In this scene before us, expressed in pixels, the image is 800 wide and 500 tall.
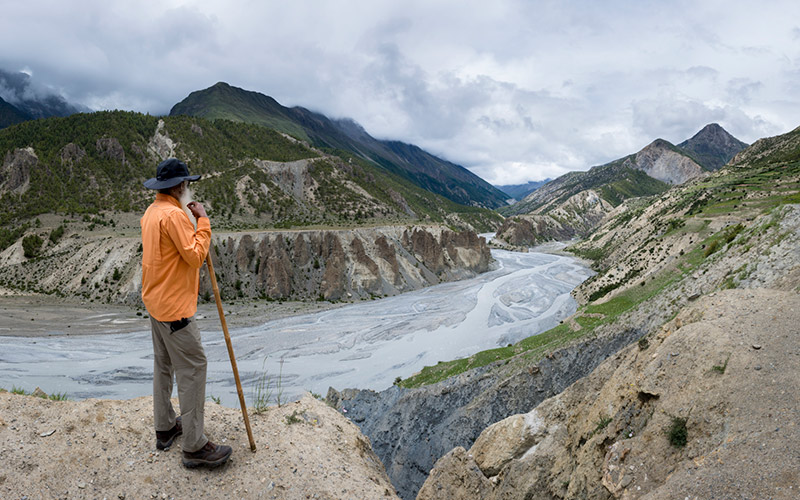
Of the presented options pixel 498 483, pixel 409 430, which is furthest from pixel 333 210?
pixel 498 483

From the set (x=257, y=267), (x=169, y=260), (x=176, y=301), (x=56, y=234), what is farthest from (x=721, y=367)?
(x=56, y=234)

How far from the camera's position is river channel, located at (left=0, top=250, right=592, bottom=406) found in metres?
23.1

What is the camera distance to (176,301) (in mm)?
4164

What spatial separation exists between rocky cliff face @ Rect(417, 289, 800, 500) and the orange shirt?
5.33m

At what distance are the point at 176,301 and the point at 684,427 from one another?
599 cm

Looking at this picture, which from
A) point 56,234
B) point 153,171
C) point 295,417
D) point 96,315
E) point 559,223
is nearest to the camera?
point 295,417

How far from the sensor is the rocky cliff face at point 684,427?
3.39 metres

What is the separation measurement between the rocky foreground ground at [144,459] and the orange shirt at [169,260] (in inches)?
70.7

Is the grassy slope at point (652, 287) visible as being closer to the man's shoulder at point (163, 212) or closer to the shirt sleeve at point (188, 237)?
the shirt sleeve at point (188, 237)

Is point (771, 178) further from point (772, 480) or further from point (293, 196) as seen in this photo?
point (293, 196)

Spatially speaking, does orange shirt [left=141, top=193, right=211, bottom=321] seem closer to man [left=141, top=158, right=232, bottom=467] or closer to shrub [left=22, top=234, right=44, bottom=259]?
man [left=141, top=158, right=232, bottom=467]

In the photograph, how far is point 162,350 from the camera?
4469 mm

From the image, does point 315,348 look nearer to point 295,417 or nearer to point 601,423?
point 295,417

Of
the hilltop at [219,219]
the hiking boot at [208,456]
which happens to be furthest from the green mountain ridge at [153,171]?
the hiking boot at [208,456]
